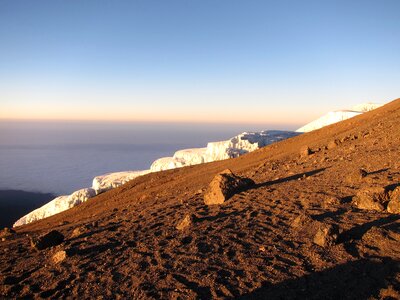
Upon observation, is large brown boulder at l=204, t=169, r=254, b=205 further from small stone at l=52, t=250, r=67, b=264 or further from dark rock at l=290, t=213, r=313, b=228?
small stone at l=52, t=250, r=67, b=264

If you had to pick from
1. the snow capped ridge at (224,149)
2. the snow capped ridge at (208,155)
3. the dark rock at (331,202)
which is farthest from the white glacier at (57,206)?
the dark rock at (331,202)

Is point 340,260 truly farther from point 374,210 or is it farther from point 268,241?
point 374,210

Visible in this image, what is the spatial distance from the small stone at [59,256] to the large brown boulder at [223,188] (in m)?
4.14

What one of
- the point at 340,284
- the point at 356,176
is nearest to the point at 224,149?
the point at 356,176

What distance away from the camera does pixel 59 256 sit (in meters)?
7.00

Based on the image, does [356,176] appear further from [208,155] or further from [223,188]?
[208,155]

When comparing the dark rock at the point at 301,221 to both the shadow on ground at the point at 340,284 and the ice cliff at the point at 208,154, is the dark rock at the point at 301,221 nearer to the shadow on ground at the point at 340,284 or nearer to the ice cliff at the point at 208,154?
the shadow on ground at the point at 340,284

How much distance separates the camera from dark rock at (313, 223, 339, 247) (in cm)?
622

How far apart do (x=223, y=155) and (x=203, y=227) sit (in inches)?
1691

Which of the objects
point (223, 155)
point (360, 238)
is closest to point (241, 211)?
point (360, 238)

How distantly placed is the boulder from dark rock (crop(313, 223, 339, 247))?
179 cm

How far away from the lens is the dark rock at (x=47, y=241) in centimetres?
795

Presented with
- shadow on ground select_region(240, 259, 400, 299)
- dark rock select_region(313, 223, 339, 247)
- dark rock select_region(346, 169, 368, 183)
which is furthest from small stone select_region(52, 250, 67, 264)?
dark rock select_region(346, 169, 368, 183)

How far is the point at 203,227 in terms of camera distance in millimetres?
7727
